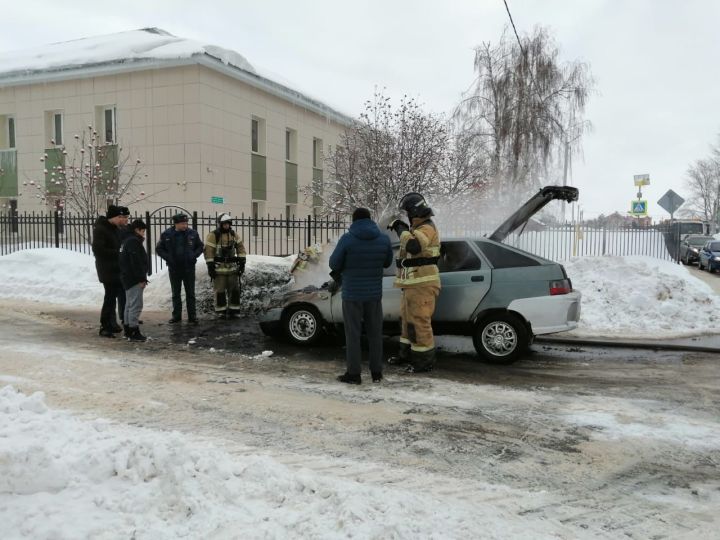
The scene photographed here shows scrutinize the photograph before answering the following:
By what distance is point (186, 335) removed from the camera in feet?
27.7

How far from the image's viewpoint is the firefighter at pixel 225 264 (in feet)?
31.7

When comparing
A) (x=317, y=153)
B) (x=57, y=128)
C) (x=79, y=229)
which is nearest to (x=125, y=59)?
(x=57, y=128)

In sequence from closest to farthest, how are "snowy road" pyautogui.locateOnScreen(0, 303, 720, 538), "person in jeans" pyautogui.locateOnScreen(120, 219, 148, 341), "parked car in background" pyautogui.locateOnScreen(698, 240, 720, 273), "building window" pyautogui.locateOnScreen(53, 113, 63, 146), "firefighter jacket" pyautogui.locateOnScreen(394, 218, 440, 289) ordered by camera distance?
1. "snowy road" pyautogui.locateOnScreen(0, 303, 720, 538)
2. "firefighter jacket" pyautogui.locateOnScreen(394, 218, 440, 289)
3. "person in jeans" pyautogui.locateOnScreen(120, 219, 148, 341)
4. "building window" pyautogui.locateOnScreen(53, 113, 63, 146)
5. "parked car in background" pyautogui.locateOnScreen(698, 240, 720, 273)

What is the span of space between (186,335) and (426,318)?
4.02m

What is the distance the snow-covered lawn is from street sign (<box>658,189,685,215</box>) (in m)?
5.49

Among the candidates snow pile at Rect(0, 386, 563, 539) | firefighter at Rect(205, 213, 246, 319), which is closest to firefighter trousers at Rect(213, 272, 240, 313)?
firefighter at Rect(205, 213, 246, 319)

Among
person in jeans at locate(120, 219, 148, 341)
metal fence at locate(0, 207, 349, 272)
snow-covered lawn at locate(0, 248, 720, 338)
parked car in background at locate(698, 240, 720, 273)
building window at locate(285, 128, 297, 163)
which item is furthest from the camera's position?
building window at locate(285, 128, 297, 163)

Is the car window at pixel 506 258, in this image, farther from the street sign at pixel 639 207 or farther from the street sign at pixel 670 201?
the street sign at pixel 639 207

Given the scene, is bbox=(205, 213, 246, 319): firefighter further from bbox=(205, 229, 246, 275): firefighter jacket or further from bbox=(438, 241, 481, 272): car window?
bbox=(438, 241, 481, 272): car window

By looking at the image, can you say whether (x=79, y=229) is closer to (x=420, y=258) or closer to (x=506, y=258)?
(x=420, y=258)

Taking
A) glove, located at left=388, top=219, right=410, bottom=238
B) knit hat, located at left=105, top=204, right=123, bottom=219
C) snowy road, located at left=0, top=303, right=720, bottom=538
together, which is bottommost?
snowy road, located at left=0, top=303, right=720, bottom=538

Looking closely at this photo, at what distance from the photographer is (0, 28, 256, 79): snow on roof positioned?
721 inches

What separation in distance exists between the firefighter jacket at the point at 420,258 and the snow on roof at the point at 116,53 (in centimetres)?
1418

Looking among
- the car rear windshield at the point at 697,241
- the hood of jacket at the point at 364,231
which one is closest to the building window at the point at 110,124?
the hood of jacket at the point at 364,231
